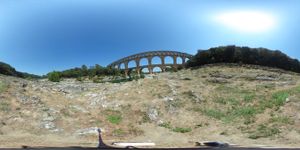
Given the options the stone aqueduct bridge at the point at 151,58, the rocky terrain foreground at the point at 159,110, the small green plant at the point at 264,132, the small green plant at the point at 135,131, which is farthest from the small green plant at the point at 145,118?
the stone aqueduct bridge at the point at 151,58

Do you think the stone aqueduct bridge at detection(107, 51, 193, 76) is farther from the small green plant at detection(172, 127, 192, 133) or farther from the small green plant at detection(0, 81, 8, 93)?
the small green plant at detection(172, 127, 192, 133)

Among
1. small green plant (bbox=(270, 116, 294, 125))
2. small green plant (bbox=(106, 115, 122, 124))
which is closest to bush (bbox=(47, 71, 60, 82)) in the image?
small green plant (bbox=(106, 115, 122, 124))

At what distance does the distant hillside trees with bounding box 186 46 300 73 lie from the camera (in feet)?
146

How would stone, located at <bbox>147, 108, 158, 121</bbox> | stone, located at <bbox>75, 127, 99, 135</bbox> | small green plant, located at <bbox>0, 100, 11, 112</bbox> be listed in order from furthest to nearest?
stone, located at <bbox>147, 108, 158, 121</bbox> → small green plant, located at <bbox>0, 100, 11, 112</bbox> → stone, located at <bbox>75, 127, 99, 135</bbox>

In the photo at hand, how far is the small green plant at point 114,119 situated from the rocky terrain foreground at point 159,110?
60mm

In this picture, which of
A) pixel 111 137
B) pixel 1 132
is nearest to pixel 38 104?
pixel 1 132

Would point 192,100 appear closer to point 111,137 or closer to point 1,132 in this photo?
point 111,137

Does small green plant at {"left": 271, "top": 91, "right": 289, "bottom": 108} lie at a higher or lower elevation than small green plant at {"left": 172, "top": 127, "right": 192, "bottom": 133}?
higher

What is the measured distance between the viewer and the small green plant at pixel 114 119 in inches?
1173

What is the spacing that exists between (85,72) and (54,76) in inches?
170

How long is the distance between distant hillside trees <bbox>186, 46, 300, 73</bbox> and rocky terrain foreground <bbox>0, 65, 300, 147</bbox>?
4.04 meters

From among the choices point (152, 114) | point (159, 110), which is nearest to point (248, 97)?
point (159, 110)

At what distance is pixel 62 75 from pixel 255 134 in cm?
2467

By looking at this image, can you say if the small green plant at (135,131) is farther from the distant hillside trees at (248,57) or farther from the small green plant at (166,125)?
the distant hillside trees at (248,57)
